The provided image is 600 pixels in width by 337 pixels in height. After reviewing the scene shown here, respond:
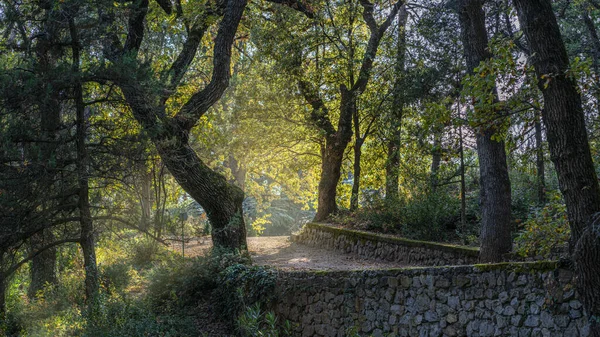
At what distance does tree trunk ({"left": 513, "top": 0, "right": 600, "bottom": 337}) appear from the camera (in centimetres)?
559

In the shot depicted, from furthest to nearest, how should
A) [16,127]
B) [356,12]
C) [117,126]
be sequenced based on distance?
[356,12] < [117,126] < [16,127]

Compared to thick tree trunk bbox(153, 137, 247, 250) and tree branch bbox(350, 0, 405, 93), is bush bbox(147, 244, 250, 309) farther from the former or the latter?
tree branch bbox(350, 0, 405, 93)

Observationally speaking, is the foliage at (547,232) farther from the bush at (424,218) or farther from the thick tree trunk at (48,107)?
the thick tree trunk at (48,107)

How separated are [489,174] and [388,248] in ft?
14.7

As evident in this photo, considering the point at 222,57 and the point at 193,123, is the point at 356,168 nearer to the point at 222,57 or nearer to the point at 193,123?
the point at 222,57

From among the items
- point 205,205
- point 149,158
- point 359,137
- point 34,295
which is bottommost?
point 34,295

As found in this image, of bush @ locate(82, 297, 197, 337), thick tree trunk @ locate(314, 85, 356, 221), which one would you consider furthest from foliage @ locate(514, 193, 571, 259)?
thick tree trunk @ locate(314, 85, 356, 221)

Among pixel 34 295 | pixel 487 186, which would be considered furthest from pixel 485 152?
pixel 34 295

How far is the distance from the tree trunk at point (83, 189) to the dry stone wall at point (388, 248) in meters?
6.84

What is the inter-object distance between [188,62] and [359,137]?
799 centimetres

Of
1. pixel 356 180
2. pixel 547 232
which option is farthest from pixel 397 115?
pixel 547 232

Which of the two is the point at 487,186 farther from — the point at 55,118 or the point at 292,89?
the point at 292,89

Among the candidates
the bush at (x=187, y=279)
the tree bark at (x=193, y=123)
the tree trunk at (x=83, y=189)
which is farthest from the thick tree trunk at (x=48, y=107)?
the bush at (x=187, y=279)

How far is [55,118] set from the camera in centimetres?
1009
